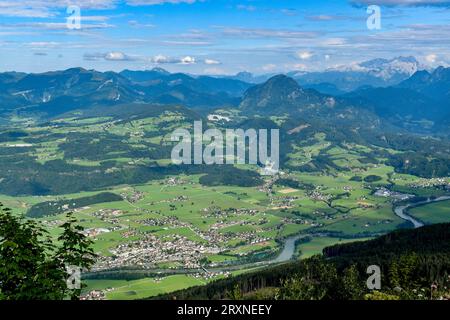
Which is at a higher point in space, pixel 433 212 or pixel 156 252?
pixel 433 212

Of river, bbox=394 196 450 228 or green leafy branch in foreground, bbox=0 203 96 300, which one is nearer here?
green leafy branch in foreground, bbox=0 203 96 300

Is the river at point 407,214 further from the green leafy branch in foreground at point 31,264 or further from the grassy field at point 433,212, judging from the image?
the green leafy branch in foreground at point 31,264

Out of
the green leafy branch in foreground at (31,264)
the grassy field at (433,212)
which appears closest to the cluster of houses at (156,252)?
the grassy field at (433,212)

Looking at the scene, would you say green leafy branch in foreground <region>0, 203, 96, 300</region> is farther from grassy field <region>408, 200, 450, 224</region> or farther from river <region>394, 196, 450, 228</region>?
grassy field <region>408, 200, 450, 224</region>

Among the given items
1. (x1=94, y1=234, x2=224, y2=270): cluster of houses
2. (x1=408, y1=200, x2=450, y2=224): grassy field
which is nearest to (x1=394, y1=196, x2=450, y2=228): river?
(x1=408, y1=200, x2=450, y2=224): grassy field

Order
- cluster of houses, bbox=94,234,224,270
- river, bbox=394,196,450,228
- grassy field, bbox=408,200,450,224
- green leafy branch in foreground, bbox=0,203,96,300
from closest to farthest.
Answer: green leafy branch in foreground, bbox=0,203,96,300
cluster of houses, bbox=94,234,224,270
river, bbox=394,196,450,228
grassy field, bbox=408,200,450,224

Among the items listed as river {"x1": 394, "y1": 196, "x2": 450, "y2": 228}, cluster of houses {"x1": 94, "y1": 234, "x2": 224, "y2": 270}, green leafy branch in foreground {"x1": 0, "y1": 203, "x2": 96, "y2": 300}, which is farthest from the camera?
river {"x1": 394, "y1": 196, "x2": 450, "y2": 228}

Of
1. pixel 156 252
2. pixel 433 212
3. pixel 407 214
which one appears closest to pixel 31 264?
pixel 156 252

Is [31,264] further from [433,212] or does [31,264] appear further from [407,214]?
[433,212]

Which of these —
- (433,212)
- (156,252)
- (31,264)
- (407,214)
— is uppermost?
(31,264)
